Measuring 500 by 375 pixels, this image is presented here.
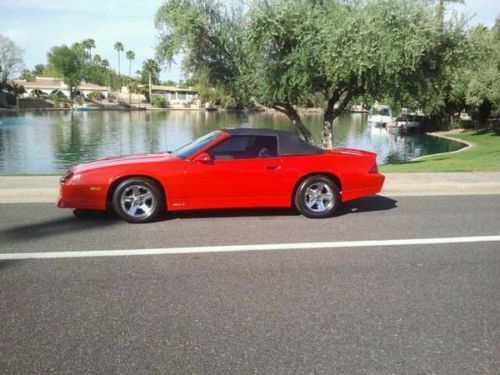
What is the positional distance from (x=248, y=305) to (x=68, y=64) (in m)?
131

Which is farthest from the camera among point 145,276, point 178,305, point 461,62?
point 461,62

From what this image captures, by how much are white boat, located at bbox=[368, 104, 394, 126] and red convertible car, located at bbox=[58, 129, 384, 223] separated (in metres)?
57.0

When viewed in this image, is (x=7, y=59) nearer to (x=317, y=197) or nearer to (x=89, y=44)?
(x=89, y=44)

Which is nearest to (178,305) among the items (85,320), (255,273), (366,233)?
(85,320)

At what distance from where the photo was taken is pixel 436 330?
3652 millimetres

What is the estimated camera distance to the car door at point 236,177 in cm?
711

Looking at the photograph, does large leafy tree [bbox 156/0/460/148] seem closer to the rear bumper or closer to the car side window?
the rear bumper

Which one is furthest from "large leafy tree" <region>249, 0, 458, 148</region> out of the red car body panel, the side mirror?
the side mirror

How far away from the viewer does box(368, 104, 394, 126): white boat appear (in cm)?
6292

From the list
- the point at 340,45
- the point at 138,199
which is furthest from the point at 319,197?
the point at 340,45

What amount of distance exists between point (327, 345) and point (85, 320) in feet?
5.95

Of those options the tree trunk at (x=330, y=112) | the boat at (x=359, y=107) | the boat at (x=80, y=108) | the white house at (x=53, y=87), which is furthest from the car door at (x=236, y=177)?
the white house at (x=53, y=87)

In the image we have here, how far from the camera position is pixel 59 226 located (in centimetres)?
670

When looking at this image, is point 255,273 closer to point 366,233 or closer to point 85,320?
point 85,320
